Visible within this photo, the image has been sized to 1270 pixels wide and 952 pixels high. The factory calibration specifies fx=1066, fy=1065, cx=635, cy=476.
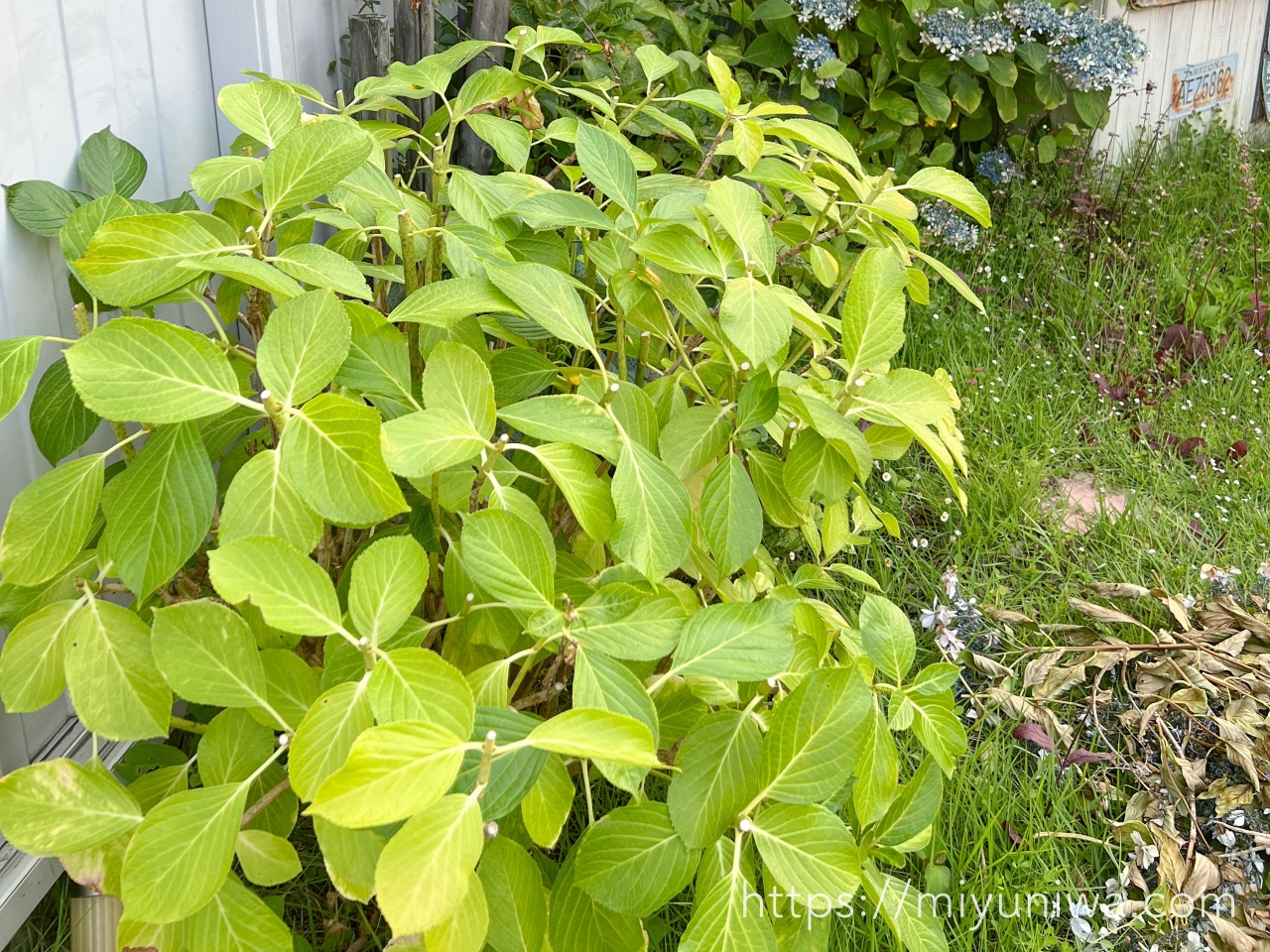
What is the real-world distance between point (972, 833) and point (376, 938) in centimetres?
94

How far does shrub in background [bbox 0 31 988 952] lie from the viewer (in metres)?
0.89

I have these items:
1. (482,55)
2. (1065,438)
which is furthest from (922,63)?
(482,55)

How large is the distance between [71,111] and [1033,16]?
2926 millimetres

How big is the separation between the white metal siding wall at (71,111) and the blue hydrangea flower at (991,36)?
2.28 metres

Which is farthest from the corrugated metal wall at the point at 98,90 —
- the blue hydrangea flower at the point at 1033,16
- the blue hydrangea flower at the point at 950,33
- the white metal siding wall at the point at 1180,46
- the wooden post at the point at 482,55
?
the white metal siding wall at the point at 1180,46

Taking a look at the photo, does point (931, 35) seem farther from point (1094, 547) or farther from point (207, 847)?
point (207, 847)

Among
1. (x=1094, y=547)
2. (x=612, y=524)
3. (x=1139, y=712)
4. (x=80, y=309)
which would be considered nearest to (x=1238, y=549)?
(x=1094, y=547)

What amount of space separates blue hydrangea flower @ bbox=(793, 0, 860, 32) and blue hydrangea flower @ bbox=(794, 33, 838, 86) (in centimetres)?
5

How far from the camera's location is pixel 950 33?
3.16 metres

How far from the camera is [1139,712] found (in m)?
1.91

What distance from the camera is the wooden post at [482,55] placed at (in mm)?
2115

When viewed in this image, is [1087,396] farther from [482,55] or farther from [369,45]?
[369,45]

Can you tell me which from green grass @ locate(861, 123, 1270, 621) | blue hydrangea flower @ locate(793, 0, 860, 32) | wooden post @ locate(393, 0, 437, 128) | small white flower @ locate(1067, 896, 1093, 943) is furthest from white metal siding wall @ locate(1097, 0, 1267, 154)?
small white flower @ locate(1067, 896, 1093, 943)

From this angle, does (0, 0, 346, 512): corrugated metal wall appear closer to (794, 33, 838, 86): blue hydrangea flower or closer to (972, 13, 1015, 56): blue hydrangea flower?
(794, 33, 838, 86): blue hydrangea flower
